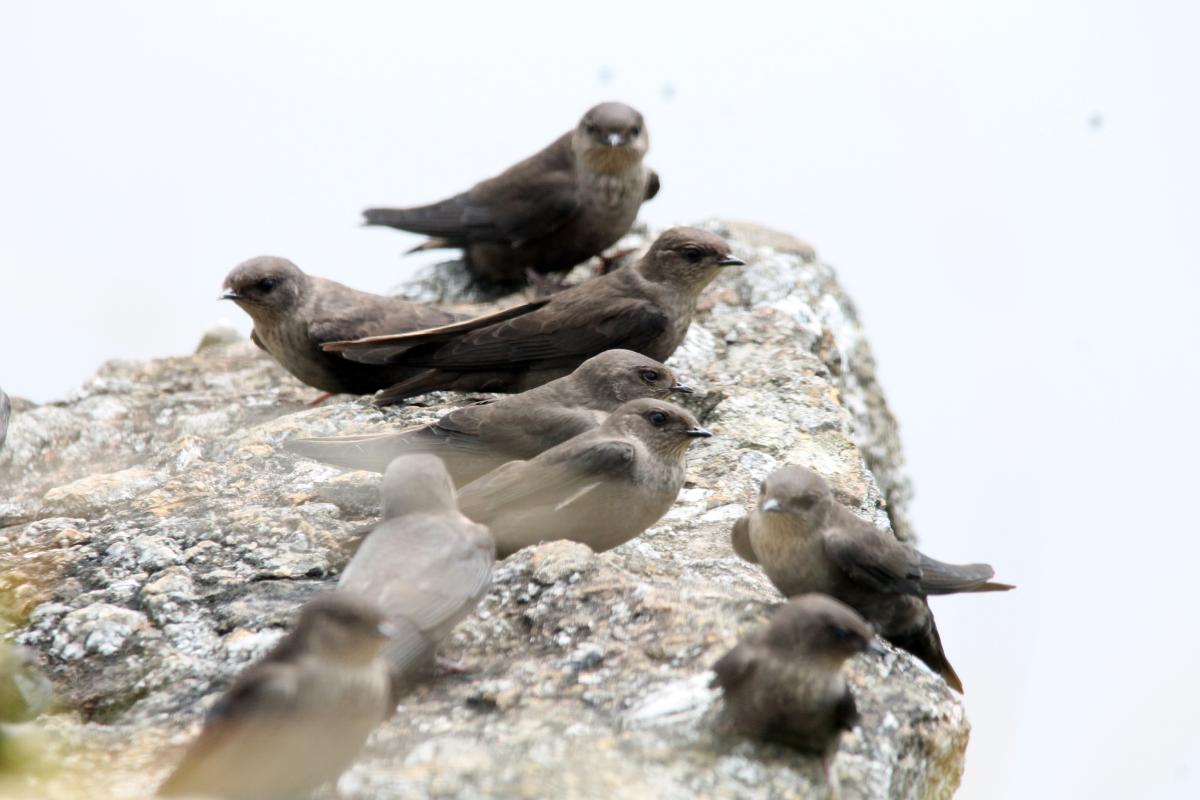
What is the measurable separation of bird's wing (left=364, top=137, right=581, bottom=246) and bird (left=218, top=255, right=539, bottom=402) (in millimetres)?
1498

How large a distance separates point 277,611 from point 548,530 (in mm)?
1024

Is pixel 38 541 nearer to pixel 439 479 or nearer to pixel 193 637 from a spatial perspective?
pixel 193 637

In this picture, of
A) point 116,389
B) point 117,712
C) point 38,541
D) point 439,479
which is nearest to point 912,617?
point 439,479

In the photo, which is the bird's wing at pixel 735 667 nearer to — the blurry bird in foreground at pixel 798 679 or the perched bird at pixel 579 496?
the blurry bird in foreground at pixel 798 679

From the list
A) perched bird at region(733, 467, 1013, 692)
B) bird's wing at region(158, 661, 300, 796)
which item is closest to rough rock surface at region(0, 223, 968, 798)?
perched bird at region(733, 467, 1013, 692)

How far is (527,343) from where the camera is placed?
7.18 metres

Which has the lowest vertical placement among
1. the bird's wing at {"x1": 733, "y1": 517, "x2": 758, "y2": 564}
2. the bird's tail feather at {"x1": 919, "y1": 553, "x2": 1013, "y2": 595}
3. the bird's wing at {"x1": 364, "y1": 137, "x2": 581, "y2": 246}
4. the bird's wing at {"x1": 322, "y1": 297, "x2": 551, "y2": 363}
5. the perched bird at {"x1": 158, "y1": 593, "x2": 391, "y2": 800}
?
the bird's tail feather at {"x1": 919, "y1": 553, "x2": 1013, "y2": 595}

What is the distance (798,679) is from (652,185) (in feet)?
19.4

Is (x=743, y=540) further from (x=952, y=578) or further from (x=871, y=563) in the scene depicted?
(x=952, y=578)

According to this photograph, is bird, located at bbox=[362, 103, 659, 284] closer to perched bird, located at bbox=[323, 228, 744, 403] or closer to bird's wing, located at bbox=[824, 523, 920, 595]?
perched bird, located at bbox=[323, 228, 744, 403]

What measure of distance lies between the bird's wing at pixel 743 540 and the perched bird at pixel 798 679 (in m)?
1.09

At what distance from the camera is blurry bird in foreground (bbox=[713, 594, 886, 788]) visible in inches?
154

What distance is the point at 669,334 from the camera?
729 cm

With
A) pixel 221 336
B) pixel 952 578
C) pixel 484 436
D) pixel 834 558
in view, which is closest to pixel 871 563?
pixel 834 558
